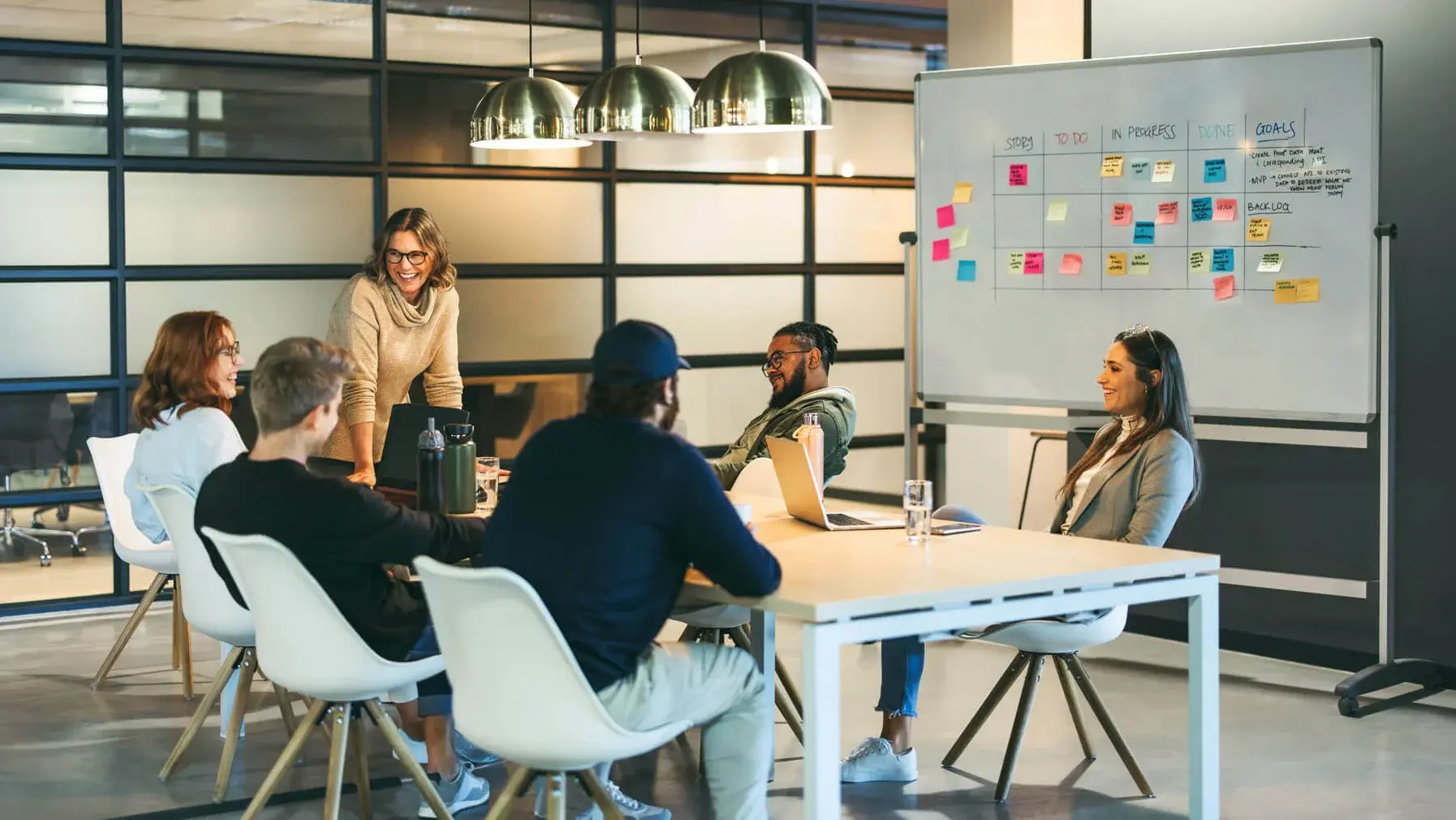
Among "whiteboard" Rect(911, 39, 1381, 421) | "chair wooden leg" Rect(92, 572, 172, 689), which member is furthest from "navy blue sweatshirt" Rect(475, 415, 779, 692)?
"whiteboard" Rect(911, 39, 1381, 421)

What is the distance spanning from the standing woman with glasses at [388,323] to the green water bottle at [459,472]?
1119mm

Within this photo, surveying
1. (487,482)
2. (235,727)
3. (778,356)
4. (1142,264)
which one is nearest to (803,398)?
(778,356)

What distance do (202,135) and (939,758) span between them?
3975mm

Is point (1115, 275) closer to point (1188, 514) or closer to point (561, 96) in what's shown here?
point (1188, 514)

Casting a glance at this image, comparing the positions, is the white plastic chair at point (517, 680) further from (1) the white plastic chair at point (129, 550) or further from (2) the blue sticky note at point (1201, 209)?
(2) the blue sticky note at point (1201, 209)

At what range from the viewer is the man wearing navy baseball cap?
2941 mm

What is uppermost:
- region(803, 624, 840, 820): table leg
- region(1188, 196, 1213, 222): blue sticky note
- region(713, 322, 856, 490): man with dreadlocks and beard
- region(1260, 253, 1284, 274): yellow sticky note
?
region(1188, 196, 1213, 222): blue sticky note

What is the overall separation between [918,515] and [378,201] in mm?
3820

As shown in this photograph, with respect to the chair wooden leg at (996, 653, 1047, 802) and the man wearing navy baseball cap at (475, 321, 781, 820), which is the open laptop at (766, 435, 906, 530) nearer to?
→ the chair wooden leg at (996, 653, 1047, 802)

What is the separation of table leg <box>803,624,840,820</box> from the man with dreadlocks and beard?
162cm

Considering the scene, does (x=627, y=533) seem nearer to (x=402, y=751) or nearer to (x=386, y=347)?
(x=402, y=751)

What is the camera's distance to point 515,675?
2.91 metres

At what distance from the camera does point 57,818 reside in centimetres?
397

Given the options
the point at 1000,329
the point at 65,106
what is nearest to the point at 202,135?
the point at 65,106
